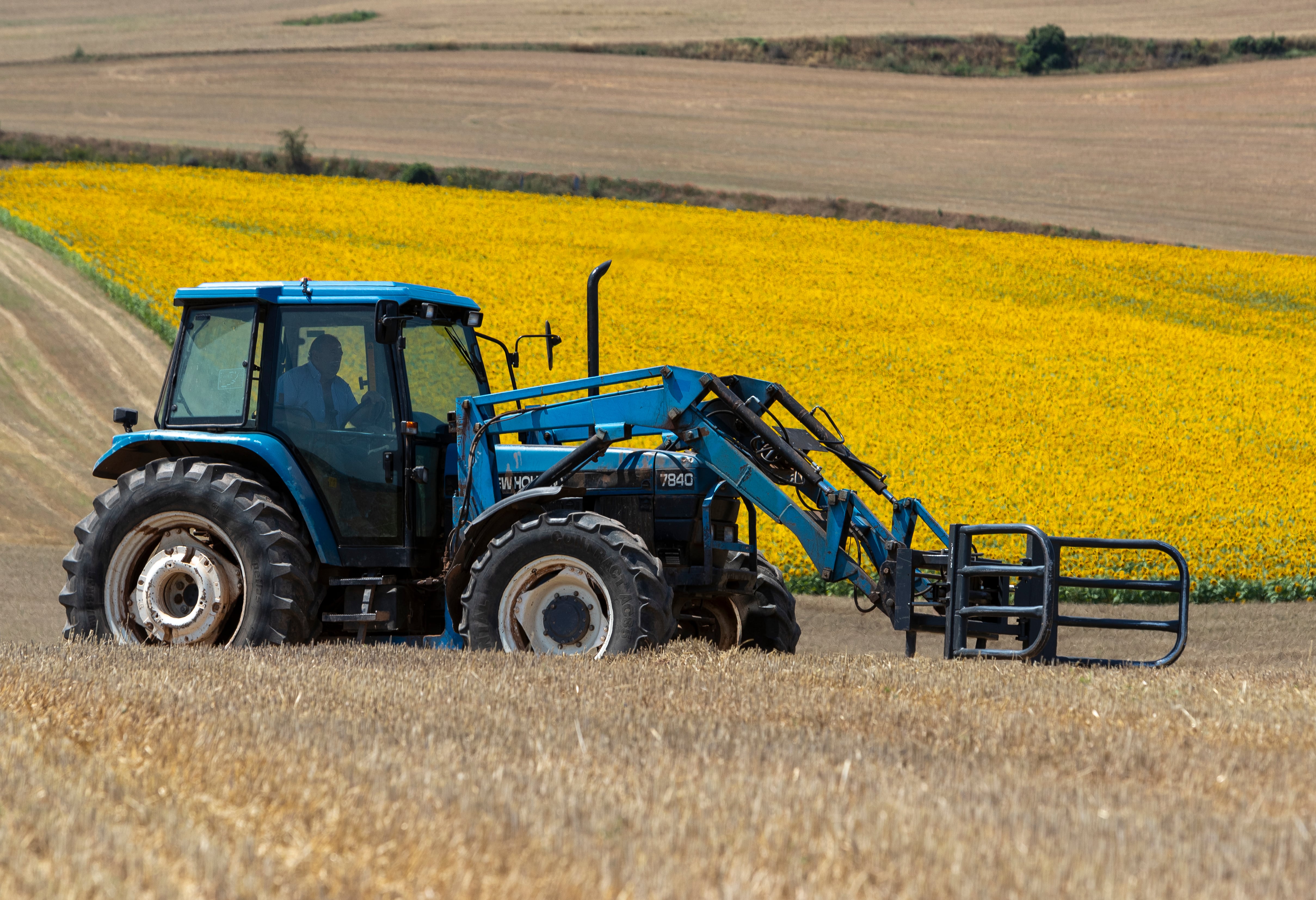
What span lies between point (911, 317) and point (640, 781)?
19855mm

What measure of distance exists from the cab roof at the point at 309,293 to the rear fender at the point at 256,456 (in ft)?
2.80

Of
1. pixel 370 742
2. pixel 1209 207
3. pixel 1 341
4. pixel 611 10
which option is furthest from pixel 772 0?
pixel 370 742

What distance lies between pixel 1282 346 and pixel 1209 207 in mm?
14405

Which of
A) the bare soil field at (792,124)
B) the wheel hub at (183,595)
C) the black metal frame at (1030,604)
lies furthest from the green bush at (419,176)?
the black metal frame at (1030,604)

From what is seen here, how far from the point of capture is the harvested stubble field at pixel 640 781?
11.4 ft

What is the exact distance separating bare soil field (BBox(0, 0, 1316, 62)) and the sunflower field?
A: 22414 mm

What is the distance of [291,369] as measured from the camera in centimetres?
846

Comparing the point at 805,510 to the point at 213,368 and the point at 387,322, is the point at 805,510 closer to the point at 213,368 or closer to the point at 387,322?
the point at 387,322

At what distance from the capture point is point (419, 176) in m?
A: 34.2

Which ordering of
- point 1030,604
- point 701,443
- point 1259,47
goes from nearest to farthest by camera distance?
point 1030,604, point 701,443, point 1259,47

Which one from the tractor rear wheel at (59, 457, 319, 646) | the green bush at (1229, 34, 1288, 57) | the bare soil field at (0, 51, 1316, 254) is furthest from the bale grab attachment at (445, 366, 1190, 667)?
the green bush at (1229, 34, 1288, 57)

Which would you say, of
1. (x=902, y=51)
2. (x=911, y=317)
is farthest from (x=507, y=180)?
(x=902, y=51)

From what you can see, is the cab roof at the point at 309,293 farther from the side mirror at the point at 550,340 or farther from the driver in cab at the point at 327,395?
the side mirror at the point at 550,340

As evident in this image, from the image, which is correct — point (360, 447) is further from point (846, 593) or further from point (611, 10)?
point (611, 10)
